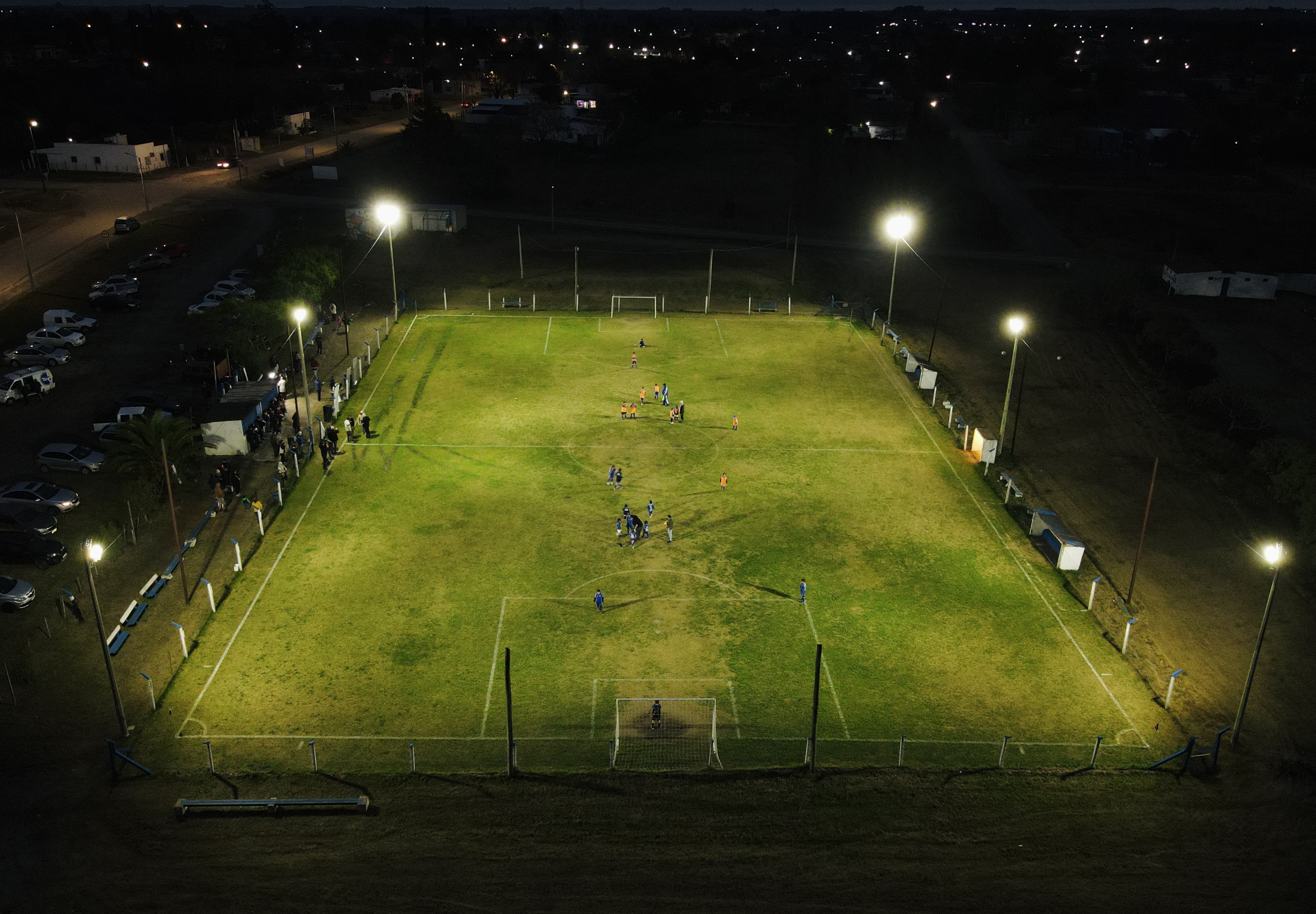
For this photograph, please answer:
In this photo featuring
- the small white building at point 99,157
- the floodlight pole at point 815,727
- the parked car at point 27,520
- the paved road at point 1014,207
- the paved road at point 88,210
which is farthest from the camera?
the small white building at point 99,157

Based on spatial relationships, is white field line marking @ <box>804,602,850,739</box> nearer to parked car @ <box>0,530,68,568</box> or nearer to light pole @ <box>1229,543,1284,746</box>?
light pole @ <box>1229,543,1284,746</box>

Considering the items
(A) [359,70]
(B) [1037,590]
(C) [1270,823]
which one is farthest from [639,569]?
(A) [359,70]

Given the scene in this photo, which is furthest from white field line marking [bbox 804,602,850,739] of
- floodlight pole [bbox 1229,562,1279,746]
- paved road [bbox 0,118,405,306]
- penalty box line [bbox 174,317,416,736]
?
paved road [bbox 0,118,405,306]

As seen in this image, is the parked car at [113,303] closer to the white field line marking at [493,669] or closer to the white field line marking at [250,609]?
the white field line marking at [250,609]

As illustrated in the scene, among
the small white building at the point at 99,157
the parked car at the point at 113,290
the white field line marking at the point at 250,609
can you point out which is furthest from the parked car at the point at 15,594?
the small white building at the point at 99,157

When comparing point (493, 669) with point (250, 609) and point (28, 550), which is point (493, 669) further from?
point (28, 550)
